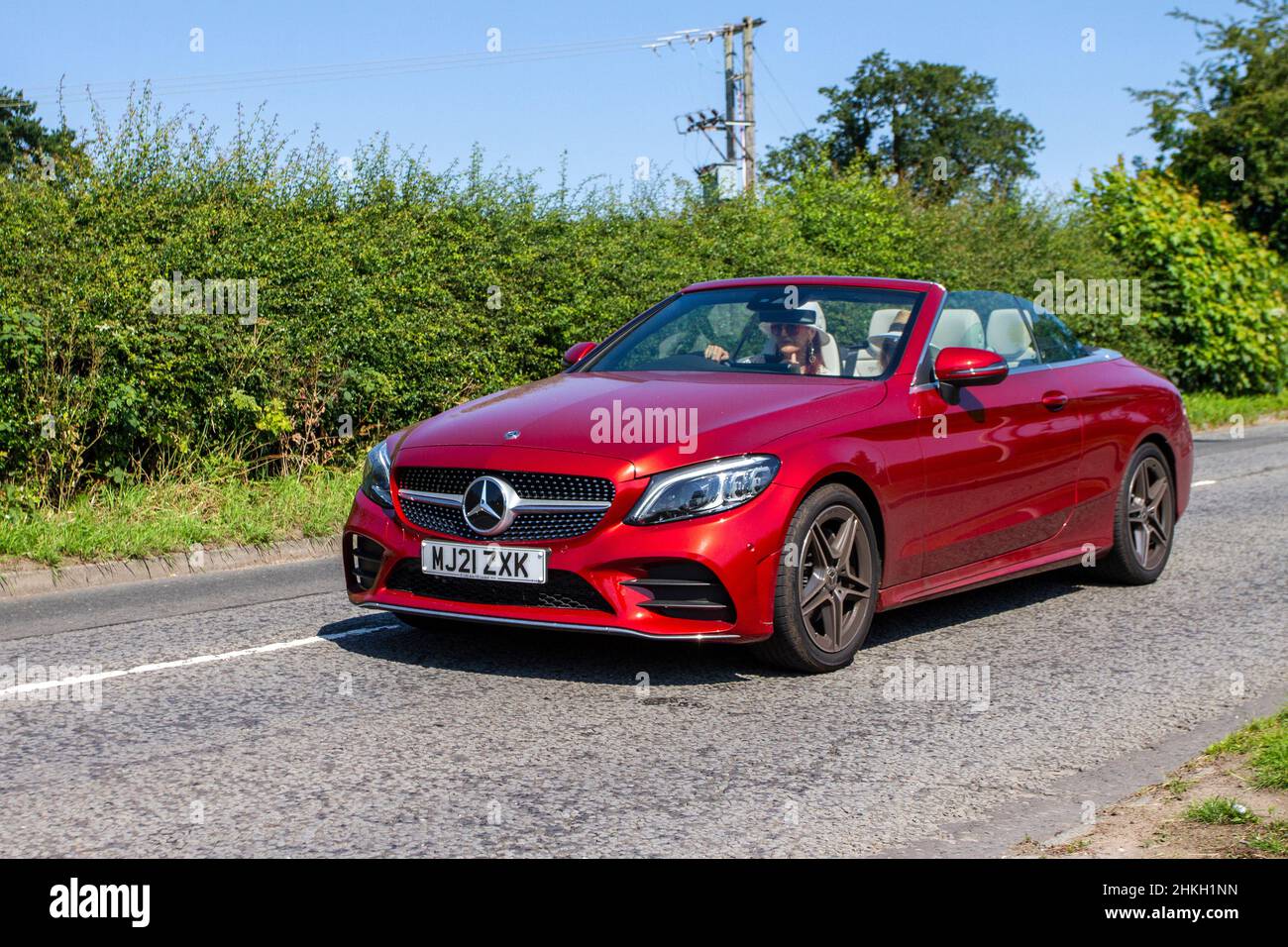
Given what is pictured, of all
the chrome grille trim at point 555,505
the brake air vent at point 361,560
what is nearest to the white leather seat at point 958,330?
the chrome grille trim at point 555,505

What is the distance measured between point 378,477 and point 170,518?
465 centimetres

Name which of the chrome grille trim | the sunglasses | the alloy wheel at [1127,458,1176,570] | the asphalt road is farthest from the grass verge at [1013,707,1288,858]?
the alloy wheel at [1127,458,1176,570]

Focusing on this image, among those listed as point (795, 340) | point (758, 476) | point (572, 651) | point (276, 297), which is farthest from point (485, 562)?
point (276, 297)

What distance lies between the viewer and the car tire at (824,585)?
634cm

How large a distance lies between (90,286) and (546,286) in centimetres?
545

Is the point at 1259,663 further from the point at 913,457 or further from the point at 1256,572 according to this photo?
the point at 1256,572

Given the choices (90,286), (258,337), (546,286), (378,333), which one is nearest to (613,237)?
(546,286)

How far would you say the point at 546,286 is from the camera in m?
16.0

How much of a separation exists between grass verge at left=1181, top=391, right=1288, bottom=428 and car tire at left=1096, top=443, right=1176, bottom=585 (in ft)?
46.7

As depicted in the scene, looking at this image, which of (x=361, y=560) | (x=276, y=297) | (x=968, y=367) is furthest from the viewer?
(x=276, y=297)

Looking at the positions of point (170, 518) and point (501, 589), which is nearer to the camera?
point (501, 589)

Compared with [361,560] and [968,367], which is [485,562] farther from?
[968,367]

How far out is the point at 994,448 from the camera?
7629 mm

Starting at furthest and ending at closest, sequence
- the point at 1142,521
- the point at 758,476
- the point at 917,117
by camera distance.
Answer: the point at 917,117 < the point at 1142,521 < the point at 758,476
